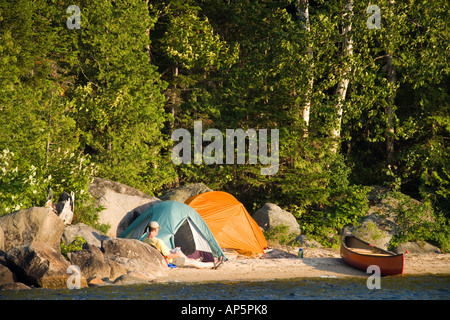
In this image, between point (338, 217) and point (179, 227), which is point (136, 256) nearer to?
point (179, 227)

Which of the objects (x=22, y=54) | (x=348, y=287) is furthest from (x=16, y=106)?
(x=348, y=287)

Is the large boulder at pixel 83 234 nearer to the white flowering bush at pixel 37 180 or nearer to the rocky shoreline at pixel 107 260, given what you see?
the rocky shoreline at pixel 107 260

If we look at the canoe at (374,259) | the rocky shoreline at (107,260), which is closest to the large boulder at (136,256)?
the rocky shoreline at (107,260)

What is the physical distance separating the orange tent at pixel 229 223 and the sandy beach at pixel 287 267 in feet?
1.60

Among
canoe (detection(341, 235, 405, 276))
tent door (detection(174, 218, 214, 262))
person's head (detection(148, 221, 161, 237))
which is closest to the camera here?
canoe (detection(341, 235, 405, 276))

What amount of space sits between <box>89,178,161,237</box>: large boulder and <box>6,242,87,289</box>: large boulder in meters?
4.80

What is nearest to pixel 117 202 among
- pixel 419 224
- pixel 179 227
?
pixel 179 227

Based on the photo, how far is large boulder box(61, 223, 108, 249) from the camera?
51.5 ft

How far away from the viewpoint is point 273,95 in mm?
23750

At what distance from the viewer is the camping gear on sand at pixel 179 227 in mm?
16766

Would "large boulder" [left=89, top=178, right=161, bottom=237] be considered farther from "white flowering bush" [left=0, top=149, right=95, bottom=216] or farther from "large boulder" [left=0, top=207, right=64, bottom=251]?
"large boulder" [left=0, top=207, right=64, bottom=251]

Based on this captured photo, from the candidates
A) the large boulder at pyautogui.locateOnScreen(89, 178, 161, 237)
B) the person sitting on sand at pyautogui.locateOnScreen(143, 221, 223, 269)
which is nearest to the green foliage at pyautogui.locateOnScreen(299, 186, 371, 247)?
the large boulder at pyautogui.locateOnScreen(89, 178, 161, 237)

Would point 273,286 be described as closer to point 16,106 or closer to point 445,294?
point 445,294

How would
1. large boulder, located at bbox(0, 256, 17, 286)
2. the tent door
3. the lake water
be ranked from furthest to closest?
the tent door < large boulder, located at bbox(0, 256, 17, 286) < the lake water
